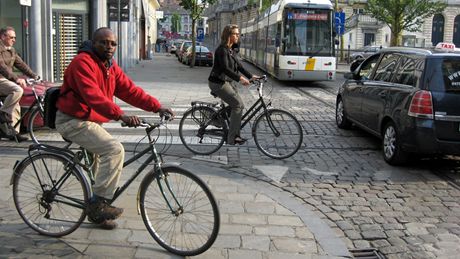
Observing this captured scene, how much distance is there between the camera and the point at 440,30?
71000 millimetres

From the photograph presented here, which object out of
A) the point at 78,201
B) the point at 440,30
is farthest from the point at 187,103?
the point at 440,30

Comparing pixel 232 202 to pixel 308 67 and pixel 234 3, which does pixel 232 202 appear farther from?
pixel 234 3

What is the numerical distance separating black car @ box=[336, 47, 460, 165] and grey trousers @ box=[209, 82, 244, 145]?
6.82 ft

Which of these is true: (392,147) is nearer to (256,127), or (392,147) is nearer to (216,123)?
(256,127)

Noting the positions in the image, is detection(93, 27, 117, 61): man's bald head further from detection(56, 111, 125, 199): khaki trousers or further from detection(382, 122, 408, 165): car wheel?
detection(382, 122, 408, 165): car wheel

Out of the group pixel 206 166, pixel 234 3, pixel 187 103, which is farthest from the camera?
pixel 234 3

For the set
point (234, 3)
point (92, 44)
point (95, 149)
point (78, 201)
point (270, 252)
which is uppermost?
point (234, 3)

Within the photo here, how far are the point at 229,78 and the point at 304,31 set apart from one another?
1266 cm

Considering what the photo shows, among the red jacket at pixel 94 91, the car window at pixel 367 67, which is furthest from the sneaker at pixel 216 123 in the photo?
the red jacket at pixel 94 91

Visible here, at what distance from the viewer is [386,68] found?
341 inches

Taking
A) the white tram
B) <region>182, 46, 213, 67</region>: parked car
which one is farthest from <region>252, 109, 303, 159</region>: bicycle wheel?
<region>182, 46, 213, 67</region>: parked car

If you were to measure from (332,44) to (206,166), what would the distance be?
13868 millimetres

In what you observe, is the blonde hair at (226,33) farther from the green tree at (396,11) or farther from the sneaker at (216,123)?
the green tree at (396,11)

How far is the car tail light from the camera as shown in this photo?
23.3 ft
